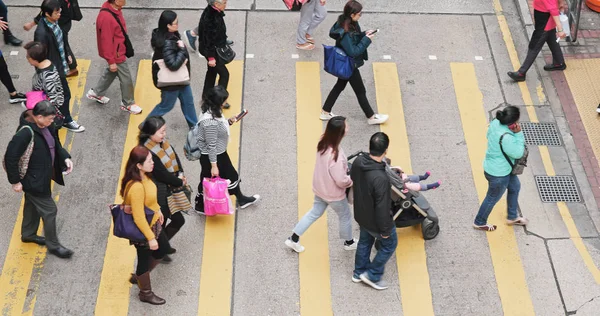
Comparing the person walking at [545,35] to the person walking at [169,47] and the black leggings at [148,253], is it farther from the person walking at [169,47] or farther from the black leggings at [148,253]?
the black leggings at [148,253]

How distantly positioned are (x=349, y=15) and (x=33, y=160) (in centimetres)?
400

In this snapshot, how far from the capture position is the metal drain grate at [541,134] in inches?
418

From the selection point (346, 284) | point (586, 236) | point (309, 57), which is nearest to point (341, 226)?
point (346, 284)

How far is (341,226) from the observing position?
883cm

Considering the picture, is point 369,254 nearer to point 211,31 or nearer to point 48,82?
point 211,31

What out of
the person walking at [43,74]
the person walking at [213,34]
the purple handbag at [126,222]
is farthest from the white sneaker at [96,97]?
the purple handbag at [126,222]

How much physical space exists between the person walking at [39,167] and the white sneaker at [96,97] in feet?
7.94

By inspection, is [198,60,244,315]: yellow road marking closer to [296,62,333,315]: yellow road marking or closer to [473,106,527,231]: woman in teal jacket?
[296,62,333,315]: yellow road marking

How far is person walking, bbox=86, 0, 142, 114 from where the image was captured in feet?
33.0

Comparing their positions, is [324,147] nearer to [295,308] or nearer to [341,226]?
[341,226]

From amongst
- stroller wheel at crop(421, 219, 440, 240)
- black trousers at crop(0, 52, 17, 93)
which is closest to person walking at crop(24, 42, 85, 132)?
black trousers at crop(0, 52, 17, 93)

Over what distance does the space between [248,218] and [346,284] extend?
1469mm

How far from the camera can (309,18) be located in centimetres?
1180

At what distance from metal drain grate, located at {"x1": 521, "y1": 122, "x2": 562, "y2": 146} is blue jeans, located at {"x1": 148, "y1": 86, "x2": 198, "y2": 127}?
4357 mm
